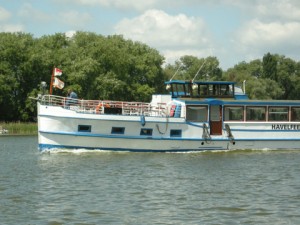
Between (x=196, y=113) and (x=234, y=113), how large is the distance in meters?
2.15

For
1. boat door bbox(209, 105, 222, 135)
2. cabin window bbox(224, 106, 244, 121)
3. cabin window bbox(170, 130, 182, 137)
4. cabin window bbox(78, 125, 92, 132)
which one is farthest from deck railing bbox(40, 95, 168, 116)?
cabin window bbox(224, 106, 244, 121)

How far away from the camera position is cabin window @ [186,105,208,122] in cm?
3306

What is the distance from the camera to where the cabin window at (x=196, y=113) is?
3306 centimetres

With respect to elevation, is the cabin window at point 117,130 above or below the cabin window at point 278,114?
below

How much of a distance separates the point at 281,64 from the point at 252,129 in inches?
3422

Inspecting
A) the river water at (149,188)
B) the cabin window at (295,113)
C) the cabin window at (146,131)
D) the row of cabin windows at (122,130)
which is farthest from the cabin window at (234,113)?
the cabin window at (146,131)

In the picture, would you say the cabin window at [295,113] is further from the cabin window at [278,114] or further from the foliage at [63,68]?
the foliage at [63,68]

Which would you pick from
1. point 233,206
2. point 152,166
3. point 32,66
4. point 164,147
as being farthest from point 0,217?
point 32,66

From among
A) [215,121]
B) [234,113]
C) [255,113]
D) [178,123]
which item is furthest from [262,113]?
[178,123]

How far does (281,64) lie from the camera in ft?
387

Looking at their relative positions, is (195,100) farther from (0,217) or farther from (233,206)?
(0,217)

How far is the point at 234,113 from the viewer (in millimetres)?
33781

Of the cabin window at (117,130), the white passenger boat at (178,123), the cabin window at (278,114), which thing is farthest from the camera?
the cabin window at (278,114)

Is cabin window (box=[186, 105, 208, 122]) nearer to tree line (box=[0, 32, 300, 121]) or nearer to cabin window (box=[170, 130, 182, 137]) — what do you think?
cabin window (box=[170, 130, 182, 137])
